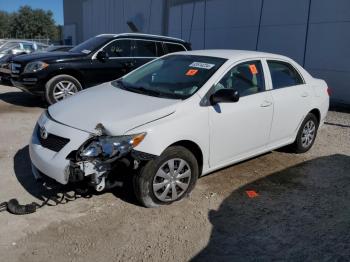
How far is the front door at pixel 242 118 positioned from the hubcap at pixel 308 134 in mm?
1165

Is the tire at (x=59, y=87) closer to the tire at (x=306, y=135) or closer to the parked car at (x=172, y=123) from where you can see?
the parked car at (x=172, y=123)

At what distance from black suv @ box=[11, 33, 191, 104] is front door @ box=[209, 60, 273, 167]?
465 cm

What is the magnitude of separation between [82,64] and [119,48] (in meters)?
1.04

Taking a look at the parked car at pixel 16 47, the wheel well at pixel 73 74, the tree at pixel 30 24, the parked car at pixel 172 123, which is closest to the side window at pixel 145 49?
the wheel well at pixel 73 74

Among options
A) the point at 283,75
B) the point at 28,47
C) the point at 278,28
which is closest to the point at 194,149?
the point at 283,75

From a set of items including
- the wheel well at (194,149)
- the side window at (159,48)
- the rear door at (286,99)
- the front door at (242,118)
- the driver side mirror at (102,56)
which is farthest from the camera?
the side window at (159,48)

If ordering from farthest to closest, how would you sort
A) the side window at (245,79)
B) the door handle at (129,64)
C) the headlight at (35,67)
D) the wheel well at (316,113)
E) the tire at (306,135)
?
the door handle at (129,64)
the headlight at (35,67)
the wheel well at (316,113)
the tire at (306,135)
the side window at (245,79)

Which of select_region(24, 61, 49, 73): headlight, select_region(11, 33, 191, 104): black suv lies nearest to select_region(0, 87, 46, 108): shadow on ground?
select_region(11, 33, 191, 104): black suv

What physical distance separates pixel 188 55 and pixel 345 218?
2.80 metres

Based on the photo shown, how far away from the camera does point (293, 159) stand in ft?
19.2

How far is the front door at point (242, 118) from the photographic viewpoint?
4328mm

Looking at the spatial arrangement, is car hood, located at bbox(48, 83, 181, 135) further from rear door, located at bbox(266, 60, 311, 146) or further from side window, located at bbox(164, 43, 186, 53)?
side window, located at bbox(164, 43, 186, 53)

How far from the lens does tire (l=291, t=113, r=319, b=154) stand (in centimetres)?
583

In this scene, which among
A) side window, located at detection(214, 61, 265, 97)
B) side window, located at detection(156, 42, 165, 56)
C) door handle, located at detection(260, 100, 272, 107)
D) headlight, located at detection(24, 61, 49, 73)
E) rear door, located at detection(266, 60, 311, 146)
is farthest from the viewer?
side window, located at detection(156, 42, 165, 56)
